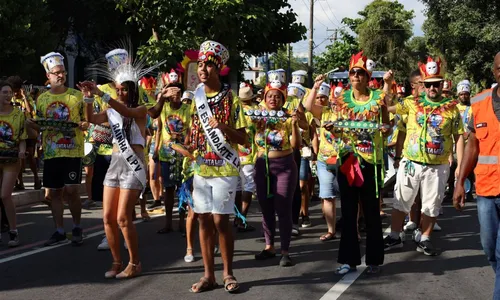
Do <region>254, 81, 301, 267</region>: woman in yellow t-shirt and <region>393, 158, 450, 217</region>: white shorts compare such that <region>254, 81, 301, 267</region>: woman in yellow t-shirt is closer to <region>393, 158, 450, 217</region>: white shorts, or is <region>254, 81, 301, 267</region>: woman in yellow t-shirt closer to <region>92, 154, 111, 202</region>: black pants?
<region>393, 158, 450, 217</region>: white shorts

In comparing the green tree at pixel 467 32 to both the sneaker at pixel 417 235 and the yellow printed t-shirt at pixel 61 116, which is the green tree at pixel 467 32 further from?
the yellow printed t-shirt at pixel 61 116

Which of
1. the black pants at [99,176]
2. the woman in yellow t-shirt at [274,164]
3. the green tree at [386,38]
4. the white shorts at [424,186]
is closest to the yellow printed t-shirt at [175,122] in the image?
the black pants at [99,176]

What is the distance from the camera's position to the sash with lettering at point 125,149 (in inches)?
258

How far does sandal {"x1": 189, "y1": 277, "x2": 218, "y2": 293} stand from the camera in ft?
19.8

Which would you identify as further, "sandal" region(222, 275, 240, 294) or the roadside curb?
the roadside curb

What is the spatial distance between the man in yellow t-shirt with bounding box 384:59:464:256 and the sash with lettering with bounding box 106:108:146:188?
301 centimetres

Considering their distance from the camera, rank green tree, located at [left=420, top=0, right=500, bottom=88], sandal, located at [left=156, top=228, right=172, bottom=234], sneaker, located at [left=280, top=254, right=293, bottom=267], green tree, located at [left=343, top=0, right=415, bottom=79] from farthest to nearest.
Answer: green tree, located at [left=343, top=0, right=415, bottom=79], green tree, located at [left=420, top=0, right=500, bottom=88], sandal, located at [left=156, top=228, right=172, bottom=234], sneaker, located at [left=280, top=254, right=293, bottom=267]

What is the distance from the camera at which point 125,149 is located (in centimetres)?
656

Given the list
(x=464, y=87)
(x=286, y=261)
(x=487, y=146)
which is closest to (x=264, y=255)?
(x=286, y=261)

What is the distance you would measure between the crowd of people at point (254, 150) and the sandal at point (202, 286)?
13 millimetres

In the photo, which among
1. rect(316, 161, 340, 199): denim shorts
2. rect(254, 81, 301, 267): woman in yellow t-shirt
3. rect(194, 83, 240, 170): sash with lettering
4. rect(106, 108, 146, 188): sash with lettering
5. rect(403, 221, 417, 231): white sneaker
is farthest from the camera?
rect(403, 221, 417, 231): white sneaker

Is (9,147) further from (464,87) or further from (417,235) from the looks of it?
(464,87)

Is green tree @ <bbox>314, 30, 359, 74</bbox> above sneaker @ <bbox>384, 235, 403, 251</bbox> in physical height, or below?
above

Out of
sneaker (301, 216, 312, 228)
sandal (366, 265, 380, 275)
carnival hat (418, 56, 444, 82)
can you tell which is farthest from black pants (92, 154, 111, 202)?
carnival hat (418, 56, 444, 82)
